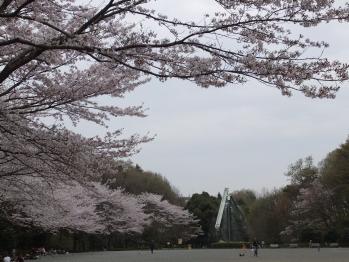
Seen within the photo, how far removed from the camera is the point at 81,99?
8.65m

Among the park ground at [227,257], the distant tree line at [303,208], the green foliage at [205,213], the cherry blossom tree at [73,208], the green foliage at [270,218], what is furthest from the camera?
the green foliage at [205,213]

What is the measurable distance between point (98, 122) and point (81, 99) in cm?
104

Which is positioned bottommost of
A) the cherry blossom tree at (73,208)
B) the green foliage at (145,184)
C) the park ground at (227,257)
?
the park ground at (227,257)

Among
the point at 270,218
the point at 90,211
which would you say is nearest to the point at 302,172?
the point at 270,218

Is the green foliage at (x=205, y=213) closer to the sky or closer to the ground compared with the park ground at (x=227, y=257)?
closer to the sky

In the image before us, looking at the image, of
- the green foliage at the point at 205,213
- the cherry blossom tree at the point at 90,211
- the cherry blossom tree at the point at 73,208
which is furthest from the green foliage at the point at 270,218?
the cherry blossom tree at the point at 73,208

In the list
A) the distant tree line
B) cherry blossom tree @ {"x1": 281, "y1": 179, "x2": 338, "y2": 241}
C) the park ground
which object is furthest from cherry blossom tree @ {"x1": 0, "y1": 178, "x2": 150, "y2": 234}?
cherry blossom tree @ {"x1": 281, "y1": 179, "x2": 338, "y2": 241}

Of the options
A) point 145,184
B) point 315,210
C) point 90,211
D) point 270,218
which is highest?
point 145,184

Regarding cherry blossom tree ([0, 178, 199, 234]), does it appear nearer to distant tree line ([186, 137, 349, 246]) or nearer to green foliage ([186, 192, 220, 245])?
green foliage ([186, 192, 220, 245])

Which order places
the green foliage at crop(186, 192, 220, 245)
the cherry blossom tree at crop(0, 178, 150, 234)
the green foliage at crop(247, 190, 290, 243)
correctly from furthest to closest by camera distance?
the green foliage at crop(186, 192, 220, 245), the green foliage at crop(247, 190, 290, 243), the cherry blossom tree at crop(0, 178, 150, 234)

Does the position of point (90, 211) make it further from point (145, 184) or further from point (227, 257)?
point (145, 184)

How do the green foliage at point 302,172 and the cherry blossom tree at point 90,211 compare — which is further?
the green foliage at point 302,172

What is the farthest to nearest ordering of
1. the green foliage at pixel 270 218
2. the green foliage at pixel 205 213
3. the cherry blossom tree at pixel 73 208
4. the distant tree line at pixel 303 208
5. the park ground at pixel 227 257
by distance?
the green foliage at pixel 205 213
the green foliage at pixel 270 218
the distant tree line at pixel 303 208
the park ground at pixel 227 257
the cherry blossom tree at pixel 73 208

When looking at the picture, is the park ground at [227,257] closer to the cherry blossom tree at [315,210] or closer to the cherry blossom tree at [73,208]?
the cherry blossom tree at [73,208]
